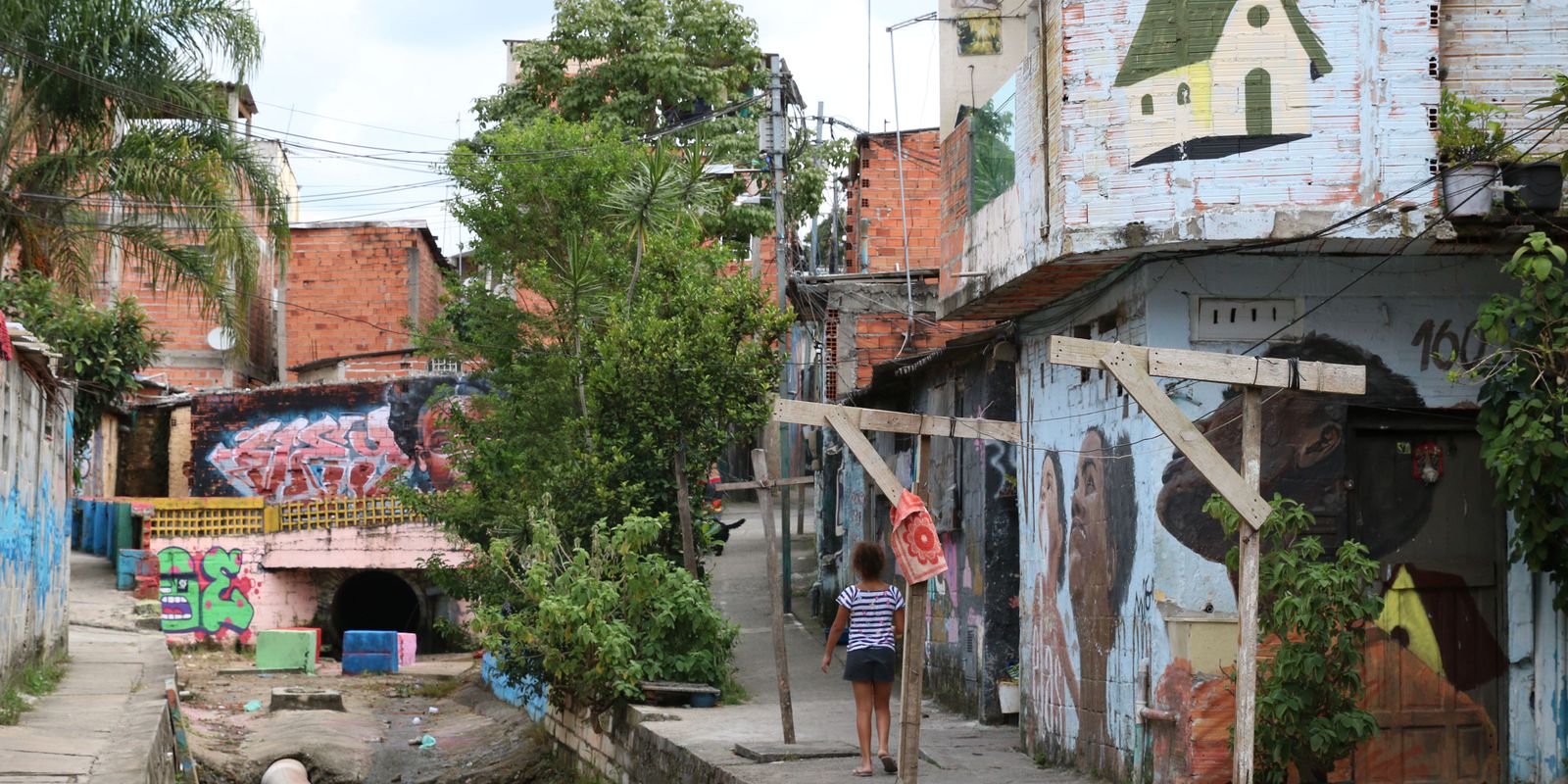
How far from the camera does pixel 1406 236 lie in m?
8.69

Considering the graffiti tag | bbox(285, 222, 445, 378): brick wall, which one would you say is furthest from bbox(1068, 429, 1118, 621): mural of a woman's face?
bbox(285, 222, 445, 378): brick wall

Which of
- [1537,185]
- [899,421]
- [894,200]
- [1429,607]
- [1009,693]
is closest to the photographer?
[1537,185]

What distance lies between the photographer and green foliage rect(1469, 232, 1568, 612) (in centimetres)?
795

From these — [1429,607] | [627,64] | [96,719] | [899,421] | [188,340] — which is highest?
[627,64]

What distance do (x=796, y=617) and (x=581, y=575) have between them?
8.75m

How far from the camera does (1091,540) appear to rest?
10383 millimetres

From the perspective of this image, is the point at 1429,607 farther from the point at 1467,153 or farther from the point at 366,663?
the point at 366,663

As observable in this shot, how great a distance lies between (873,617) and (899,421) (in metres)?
1.36

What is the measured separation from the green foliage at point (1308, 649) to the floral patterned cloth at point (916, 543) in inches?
62.9

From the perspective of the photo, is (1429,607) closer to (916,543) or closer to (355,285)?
(916,543)

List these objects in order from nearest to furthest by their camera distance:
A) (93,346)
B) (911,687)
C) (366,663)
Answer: (911,687) → (366,663) → (93,346)

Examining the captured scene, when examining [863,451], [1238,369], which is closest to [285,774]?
[863,451]

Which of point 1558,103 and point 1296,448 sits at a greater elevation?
point 1558,103

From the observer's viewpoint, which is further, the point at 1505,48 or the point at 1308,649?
the point at 1505,48
